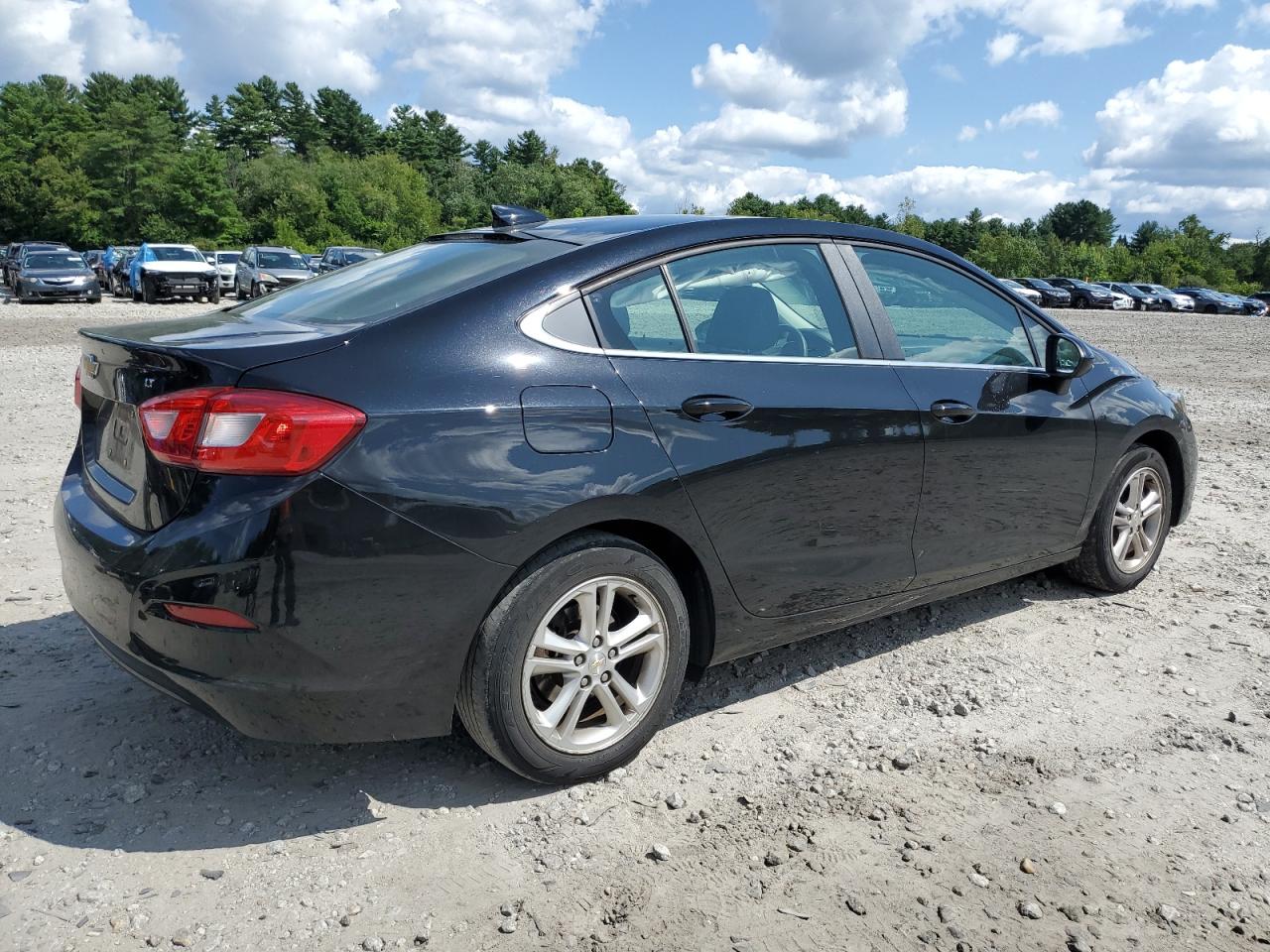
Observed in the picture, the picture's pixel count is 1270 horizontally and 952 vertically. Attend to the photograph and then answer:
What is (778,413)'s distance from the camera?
3.31 metres

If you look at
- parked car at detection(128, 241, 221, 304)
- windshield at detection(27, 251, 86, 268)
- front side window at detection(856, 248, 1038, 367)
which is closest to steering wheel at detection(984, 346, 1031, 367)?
front side window at detection(856, 248, 1038, 367)

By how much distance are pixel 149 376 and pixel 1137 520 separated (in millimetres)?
4234

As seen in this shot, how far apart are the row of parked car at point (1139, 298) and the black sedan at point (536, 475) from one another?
2023 inches

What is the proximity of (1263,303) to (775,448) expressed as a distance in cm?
5871

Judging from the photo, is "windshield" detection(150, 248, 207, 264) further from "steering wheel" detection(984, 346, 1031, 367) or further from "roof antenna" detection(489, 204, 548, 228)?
"steering wheel" detection(984, 346, 1031, 367)

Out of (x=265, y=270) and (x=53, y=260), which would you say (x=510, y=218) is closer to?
(x=265, y=270)

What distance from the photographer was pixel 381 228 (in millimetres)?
73312

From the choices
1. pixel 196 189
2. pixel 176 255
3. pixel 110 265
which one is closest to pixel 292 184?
pixel 196 189

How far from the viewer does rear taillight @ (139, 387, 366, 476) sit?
8.36ft

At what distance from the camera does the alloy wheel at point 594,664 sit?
296 centimetres

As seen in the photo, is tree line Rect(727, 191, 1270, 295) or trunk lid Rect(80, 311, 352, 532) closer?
trunk lid Rect(80, 311, 352, 532)

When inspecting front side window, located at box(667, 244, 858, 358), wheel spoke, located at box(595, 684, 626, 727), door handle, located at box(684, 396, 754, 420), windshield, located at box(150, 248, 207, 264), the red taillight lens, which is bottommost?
wheel spoke, located at box(595, 684, 626, 727)

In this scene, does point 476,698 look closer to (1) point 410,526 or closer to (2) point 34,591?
(1) point 410,526

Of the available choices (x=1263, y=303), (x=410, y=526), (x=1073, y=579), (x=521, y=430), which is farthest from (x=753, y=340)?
(x=1263, y=303)
